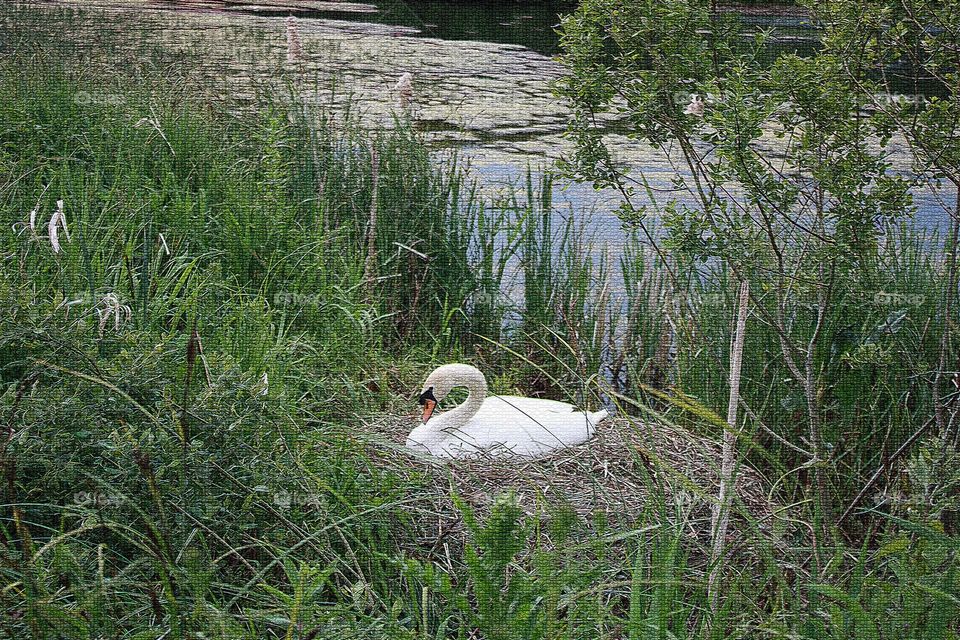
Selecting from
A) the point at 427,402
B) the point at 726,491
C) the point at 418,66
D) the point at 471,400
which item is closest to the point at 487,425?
the point at 471,400

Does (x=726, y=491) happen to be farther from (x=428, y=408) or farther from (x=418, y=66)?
(x=418, y=66)

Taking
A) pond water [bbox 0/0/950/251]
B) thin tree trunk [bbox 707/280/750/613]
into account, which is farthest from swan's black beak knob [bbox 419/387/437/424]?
pond water [bbox 0/0/950/251]

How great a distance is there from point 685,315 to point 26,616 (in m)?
2.47

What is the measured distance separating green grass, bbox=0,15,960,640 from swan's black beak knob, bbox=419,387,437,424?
0.52 feet

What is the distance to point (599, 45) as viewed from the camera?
7.13ft

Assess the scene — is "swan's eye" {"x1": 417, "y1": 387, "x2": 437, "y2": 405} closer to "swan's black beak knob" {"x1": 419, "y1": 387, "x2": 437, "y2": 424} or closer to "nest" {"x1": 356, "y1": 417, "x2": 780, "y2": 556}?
"swan's black beak knob" {"x1": 419, "y1": 387, "x2": 437, "y2": 424}

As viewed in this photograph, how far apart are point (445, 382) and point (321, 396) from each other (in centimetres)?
39

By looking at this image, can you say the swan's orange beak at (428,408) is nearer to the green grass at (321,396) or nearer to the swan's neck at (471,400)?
the swan's neck at (471,400)

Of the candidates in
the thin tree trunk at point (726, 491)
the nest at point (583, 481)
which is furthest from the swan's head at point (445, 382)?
the thin tree trunk at point (726, 491)

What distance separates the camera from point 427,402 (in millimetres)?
2590

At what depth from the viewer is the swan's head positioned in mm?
2562

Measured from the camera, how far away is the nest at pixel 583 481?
80.8 inches

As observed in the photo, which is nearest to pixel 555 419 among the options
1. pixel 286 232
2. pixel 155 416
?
pixel 155 416

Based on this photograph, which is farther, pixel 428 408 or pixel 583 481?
pixel 428 408
